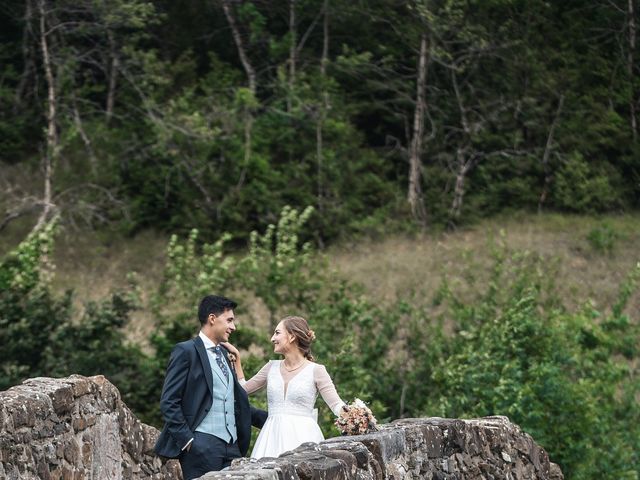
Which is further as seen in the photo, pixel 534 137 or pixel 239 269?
pixel 534 137

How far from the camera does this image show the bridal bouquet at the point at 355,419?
937cm

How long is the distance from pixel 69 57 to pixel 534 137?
14.0m

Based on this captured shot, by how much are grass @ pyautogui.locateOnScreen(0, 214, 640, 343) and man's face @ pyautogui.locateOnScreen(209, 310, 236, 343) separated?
2473cm

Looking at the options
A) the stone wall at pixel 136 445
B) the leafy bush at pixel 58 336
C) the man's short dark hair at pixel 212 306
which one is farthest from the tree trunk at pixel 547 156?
the man's short dark hair at pixel 212 306

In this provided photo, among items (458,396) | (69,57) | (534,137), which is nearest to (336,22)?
(534,137)

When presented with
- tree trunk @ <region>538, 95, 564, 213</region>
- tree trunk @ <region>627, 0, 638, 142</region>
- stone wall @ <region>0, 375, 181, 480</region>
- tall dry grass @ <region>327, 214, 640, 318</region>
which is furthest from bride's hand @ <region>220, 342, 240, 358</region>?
tree trunk @ <region>627, 0, 638, 142</region>

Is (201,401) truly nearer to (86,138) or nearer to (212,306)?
(212,306)

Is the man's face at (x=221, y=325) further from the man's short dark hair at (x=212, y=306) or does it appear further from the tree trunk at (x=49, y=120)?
the tree trunk at (x=49, y=120)

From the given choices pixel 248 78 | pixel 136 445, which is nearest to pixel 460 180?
pixel 248 78

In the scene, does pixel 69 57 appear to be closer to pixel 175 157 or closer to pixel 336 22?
pixel 175 157

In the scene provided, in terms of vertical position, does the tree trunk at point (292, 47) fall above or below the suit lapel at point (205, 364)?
below

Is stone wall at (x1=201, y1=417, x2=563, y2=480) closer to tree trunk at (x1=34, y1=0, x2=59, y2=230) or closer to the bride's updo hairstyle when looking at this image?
the bride's updo hairstyle

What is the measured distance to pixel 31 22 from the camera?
43.0 meters

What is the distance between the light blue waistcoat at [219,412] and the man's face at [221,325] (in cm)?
10
